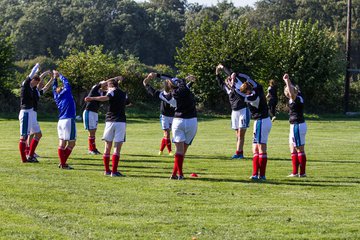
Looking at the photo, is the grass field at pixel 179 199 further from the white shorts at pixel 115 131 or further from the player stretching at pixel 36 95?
the white shorts at pixel 115 131

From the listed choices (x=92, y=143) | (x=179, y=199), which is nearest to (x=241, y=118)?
(x=92, y=143)

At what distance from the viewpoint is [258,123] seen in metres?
16.6

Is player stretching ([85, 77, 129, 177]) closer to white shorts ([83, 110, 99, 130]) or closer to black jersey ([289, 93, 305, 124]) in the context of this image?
black jersey ([289, 93, 305, 124])

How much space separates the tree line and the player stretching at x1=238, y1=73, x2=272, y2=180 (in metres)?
29.0

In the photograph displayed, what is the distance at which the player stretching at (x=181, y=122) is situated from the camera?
53.1ft

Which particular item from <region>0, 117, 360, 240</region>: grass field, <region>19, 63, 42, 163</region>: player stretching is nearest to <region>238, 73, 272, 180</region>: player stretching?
<region>0, 117, 360, 240</region>: grass field

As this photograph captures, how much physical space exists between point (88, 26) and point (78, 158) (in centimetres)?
7142

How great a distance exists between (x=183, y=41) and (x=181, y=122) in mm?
48272

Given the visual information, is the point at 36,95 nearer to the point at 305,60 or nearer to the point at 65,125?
the point at 65,125

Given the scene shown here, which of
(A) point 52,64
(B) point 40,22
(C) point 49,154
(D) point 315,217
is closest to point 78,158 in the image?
(C) point 49,154

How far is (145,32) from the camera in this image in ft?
310

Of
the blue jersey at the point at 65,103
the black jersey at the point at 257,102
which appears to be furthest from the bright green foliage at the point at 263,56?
the black jersey at the point at 257,102

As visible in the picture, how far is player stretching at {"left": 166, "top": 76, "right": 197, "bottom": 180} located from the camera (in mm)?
16172

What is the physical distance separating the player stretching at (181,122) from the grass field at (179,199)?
461mm
